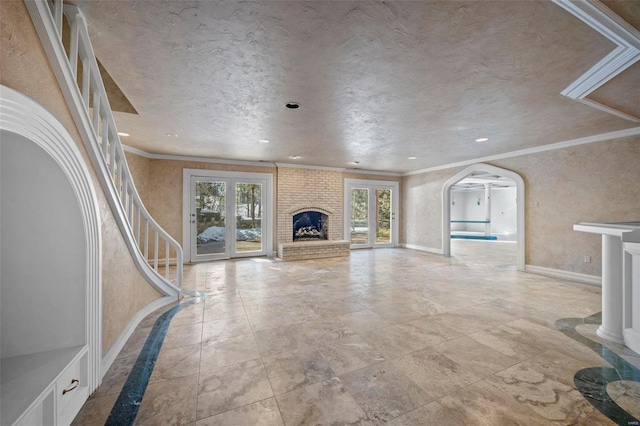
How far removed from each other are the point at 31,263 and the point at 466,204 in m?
17.9

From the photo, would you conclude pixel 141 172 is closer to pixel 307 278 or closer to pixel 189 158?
pixel 189 158

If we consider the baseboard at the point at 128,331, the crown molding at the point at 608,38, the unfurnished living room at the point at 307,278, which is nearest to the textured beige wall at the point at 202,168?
the unfurnished living room at the point at 307,278

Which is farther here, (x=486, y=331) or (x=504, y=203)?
(x=504, y=203)

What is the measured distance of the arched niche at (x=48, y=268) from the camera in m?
1.31

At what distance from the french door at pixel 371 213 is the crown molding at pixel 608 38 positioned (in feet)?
18.2

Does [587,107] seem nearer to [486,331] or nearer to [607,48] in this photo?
[607,48]

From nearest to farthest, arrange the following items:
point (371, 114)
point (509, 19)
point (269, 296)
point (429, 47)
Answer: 1. point (509, 19)
2. point (429, 47)
3. point (371, 114)
4. point (269, 296)

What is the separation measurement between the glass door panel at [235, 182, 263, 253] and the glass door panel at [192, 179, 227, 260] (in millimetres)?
339

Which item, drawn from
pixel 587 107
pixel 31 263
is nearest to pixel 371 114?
pixel 587 107

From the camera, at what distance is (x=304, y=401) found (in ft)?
5.44

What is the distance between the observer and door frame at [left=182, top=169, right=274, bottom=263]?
5.97 meters

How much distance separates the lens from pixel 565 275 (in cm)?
456

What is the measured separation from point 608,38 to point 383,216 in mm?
6817

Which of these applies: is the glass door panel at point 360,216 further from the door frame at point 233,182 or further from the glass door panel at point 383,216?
the door frame at point 233,182
